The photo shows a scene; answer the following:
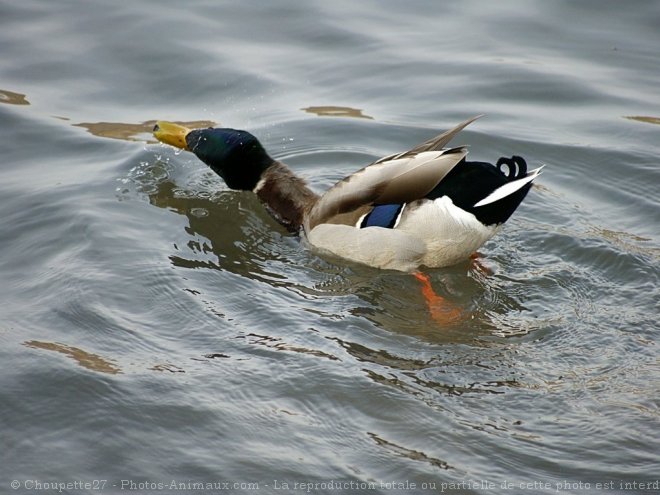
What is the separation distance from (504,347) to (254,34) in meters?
5.87

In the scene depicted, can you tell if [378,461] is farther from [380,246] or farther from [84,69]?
[84,69]

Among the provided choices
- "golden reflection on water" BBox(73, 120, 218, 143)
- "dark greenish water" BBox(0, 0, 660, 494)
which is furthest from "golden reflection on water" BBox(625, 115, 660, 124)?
"golden reflection on water" BBox(73, 120, 218, 143)

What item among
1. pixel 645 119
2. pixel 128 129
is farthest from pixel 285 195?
pixel 645 119

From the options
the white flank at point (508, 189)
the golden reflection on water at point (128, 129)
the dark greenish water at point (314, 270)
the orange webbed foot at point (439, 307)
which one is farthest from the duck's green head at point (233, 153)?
the white flank at point (508, 189)

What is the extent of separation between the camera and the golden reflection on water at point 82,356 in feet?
17.9

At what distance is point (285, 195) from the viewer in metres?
7.48

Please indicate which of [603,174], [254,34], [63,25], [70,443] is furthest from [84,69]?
[70,443]

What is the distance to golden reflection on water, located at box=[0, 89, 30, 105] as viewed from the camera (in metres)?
9.13

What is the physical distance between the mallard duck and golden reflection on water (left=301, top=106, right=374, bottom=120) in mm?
2015

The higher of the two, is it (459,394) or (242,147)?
(242,147)

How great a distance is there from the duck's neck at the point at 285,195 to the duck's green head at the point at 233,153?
8cm

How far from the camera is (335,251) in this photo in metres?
6.93

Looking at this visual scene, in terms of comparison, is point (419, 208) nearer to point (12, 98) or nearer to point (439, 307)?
point (439, 307)

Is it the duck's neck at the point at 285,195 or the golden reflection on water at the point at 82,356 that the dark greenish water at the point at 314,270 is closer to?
the golden reflection on water at the point at 82,356
